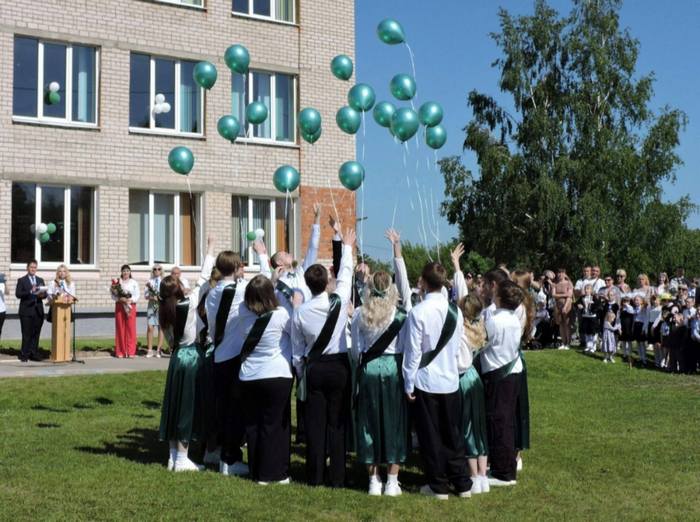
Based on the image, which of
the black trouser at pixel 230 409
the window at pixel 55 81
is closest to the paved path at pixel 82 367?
the black trouser at pixel 230 409

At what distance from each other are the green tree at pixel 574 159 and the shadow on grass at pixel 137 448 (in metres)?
27.9

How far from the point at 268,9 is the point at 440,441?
19.9 metres

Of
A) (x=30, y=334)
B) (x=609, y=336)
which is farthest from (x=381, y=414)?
(x=609, y=336)

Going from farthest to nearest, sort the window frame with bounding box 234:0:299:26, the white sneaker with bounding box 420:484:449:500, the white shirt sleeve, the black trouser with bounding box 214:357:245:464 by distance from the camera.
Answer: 1. the window frame with bounding box 234:0:299:26
2. the white shirt sleeve
3. the black trouser with bounding box 214:357:245:464
4. the white sneaker with bounding box 420:484:449:500

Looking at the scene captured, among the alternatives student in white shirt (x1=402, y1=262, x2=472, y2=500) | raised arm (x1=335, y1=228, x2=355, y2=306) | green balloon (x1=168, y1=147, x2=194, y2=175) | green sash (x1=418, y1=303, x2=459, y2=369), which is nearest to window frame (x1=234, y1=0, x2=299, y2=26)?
green balloon (x1=168, y1=147, x2=194, y2=175)

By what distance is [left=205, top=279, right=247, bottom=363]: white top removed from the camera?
8812 mm

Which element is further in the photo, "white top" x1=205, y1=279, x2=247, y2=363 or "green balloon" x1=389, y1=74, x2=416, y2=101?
"green balloon" x1=389, y1=74, x2=416, y2=101

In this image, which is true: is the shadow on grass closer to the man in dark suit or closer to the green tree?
the man in dark suit

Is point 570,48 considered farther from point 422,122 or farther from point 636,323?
point 422,122

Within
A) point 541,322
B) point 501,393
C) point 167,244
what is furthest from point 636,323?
point 501,393

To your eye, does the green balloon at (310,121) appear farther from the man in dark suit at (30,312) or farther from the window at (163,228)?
the window at (163,228)

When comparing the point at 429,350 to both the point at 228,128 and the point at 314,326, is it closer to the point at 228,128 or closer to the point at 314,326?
the point at 314,326

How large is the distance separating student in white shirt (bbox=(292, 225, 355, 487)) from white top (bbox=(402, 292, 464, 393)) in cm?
70

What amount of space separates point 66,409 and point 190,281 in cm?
1075
